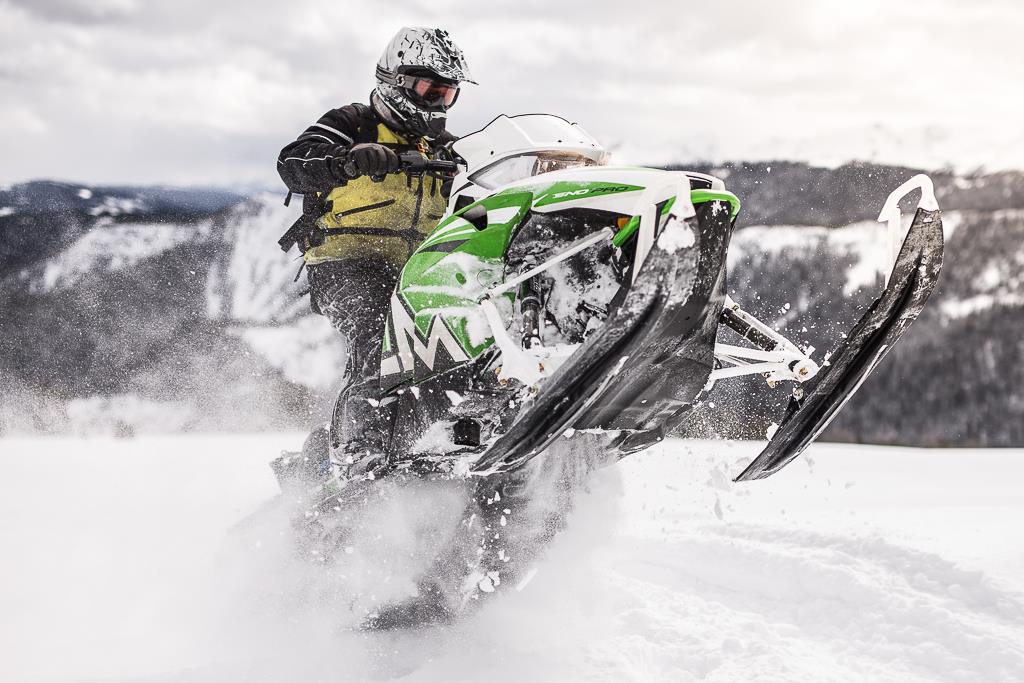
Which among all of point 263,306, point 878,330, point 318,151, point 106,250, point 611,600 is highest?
point 106,250

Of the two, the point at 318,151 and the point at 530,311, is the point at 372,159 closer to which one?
the point at 318,151

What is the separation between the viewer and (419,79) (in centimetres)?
374

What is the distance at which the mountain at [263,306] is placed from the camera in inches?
322

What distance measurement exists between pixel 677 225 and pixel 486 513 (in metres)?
1.65

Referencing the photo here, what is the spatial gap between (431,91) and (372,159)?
0.78 meters

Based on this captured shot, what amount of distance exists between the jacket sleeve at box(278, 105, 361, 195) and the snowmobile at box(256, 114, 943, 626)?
68cm

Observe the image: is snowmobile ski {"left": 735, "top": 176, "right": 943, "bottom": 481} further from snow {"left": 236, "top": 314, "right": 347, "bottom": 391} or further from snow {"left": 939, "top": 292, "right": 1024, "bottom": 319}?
snow {"left": 939, "top": 292, "right": 1024, "bottom": 319}

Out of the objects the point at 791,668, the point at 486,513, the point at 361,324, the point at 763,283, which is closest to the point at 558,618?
the point at 486,513

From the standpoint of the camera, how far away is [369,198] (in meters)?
3.78

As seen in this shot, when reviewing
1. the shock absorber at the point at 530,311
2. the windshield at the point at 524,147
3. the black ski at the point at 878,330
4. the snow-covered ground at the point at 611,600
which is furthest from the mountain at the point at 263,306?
the shock absorber at the point at 530,311

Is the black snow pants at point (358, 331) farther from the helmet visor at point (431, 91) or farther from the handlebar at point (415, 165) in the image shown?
the helmet visor at point (431, 91)

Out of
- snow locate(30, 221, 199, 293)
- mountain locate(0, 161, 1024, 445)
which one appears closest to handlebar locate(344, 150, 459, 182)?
mountain locate(0, 161, 1024, 445)

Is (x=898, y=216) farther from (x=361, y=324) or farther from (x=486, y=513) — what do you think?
(x=361, y=324)

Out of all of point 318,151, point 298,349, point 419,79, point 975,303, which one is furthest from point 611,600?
point 975,303
